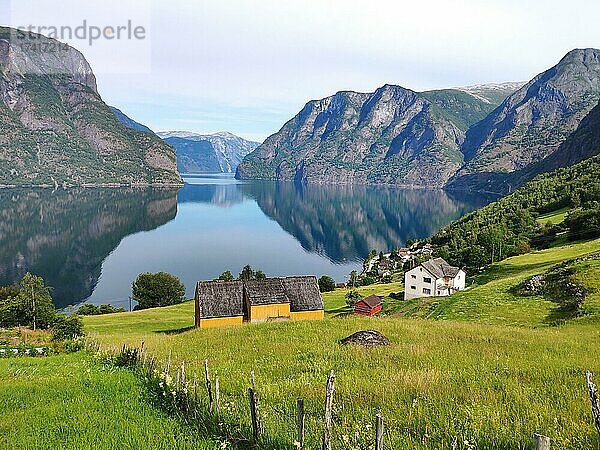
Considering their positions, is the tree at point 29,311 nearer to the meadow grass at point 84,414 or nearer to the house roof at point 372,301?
the house roof at point 372,301

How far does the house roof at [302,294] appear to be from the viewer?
4466 centimetres

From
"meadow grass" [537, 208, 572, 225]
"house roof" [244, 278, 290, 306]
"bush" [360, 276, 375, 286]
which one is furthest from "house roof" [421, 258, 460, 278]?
"meadow grass" [537, 208, 572, 225]

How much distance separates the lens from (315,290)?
4609 cm

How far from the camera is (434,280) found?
231 ft

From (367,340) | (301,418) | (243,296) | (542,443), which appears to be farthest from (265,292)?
(542,443)

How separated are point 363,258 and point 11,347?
125 meters

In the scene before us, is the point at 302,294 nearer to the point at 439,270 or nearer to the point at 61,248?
the point at 439,270

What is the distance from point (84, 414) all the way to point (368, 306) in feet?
178

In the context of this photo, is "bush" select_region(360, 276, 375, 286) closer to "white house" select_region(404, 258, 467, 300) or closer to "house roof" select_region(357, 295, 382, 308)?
"white house" select_region(404, 258, 467, 300)

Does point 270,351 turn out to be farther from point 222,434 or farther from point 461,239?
point 461,239

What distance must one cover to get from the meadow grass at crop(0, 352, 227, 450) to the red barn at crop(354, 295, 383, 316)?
47411 millimetres

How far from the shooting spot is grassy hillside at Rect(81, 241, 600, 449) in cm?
940

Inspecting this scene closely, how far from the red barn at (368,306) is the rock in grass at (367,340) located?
40.6 metres

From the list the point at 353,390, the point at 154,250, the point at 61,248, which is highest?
the point at 353,390
